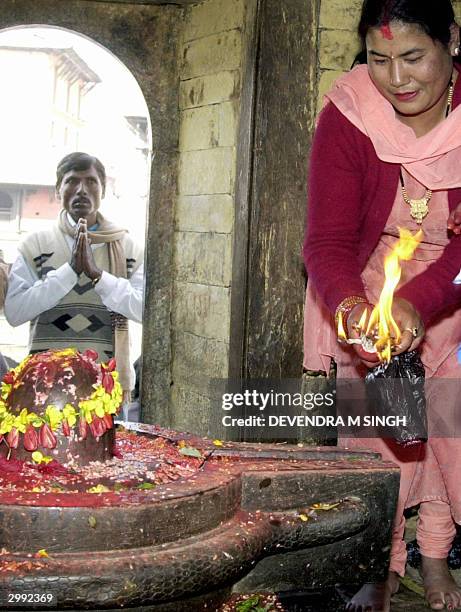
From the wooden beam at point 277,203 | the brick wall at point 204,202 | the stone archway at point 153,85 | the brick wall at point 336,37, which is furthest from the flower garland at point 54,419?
the stone archway at point 153,85

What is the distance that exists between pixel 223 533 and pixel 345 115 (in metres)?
1.67

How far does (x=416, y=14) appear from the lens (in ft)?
11.1

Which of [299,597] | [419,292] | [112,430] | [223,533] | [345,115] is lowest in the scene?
[299,597]

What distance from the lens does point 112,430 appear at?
285cm

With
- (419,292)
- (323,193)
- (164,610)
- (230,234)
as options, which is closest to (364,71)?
(323,193)

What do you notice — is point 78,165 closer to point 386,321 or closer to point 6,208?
point 386,321

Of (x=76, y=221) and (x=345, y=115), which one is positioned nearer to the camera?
(x=345, y=115)

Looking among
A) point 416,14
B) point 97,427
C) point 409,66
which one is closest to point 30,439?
point 97,427

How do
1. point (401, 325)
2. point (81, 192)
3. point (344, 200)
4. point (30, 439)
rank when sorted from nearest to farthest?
point (30, 439) < point (401, 325) < point (344, 200) < point (81, 192)

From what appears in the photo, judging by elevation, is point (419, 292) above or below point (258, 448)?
above

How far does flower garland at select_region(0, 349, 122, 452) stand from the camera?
2701 millimetres

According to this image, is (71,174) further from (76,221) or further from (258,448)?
(258,448)

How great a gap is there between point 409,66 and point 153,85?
2499mm

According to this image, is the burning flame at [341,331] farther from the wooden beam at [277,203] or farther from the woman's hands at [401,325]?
the wooden beam at [277,203]
